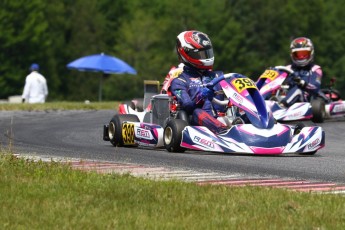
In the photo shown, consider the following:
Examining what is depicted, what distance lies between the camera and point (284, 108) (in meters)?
22.0

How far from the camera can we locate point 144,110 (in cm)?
1658

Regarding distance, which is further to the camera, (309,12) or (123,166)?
(309,12)

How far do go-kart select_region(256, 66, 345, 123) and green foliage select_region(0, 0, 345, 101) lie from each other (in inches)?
2250

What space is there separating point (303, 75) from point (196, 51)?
8206 mm

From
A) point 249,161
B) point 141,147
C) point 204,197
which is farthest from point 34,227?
point 141,147

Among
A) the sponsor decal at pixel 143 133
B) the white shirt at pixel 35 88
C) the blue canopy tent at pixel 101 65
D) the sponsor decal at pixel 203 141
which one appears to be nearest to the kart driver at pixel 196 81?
the sponsor decal at pixel 203 141

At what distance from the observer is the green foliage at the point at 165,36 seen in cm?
8456

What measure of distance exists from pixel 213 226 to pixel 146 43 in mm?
81104

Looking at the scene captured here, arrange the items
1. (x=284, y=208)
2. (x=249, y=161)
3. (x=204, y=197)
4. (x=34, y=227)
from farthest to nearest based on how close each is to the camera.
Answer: (x=249, y=161), (x=204, y=197), (x=284, y=208), (x=34, y=227)

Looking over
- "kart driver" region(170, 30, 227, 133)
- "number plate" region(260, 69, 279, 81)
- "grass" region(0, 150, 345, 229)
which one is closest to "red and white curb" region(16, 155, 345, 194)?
"grass" region(0, 150, 345, 229)

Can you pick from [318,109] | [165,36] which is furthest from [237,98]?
[165,36]

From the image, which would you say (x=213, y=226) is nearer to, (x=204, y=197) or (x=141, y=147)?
(x=204, y=197)

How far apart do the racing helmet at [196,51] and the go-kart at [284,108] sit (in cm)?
606

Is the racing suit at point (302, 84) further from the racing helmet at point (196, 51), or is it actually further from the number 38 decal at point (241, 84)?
the number 38 decal at point (241, 84)
